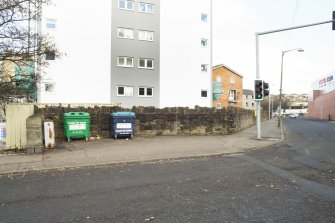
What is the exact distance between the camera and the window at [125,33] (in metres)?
35.7

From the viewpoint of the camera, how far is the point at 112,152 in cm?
1327

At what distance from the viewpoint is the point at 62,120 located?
1662cm

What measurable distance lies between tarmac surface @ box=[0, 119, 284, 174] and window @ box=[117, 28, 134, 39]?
2042cm

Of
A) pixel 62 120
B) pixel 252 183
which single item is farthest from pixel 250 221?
pixel 62 120

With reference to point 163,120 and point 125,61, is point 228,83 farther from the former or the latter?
point 163,120

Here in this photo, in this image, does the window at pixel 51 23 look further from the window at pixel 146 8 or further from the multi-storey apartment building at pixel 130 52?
the window at pixel 146 8

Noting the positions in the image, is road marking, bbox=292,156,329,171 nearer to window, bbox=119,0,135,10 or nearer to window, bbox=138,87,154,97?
window, bbox=138,87,154,97

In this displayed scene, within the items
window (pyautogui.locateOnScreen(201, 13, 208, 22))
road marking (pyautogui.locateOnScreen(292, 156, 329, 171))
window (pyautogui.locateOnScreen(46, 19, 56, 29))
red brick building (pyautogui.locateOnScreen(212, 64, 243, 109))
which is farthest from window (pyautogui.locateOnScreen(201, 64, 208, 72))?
road marking (pyautogui.locateOnScreen(292, 156, 329, 171))

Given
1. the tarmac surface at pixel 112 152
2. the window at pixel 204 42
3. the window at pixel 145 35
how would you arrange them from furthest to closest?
the window at pixel 204 42 < the window at pixel 145 35 < the tarmac surface at pixel 112 152

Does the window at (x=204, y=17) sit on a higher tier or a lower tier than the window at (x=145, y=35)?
higher

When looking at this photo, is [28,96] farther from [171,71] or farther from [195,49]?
[195,49]

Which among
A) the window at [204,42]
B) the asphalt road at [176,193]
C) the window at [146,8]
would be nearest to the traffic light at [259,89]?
the asphalt road at [176,193]

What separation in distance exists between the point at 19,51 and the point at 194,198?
396 inches

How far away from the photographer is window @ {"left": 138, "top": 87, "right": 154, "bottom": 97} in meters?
36.4
